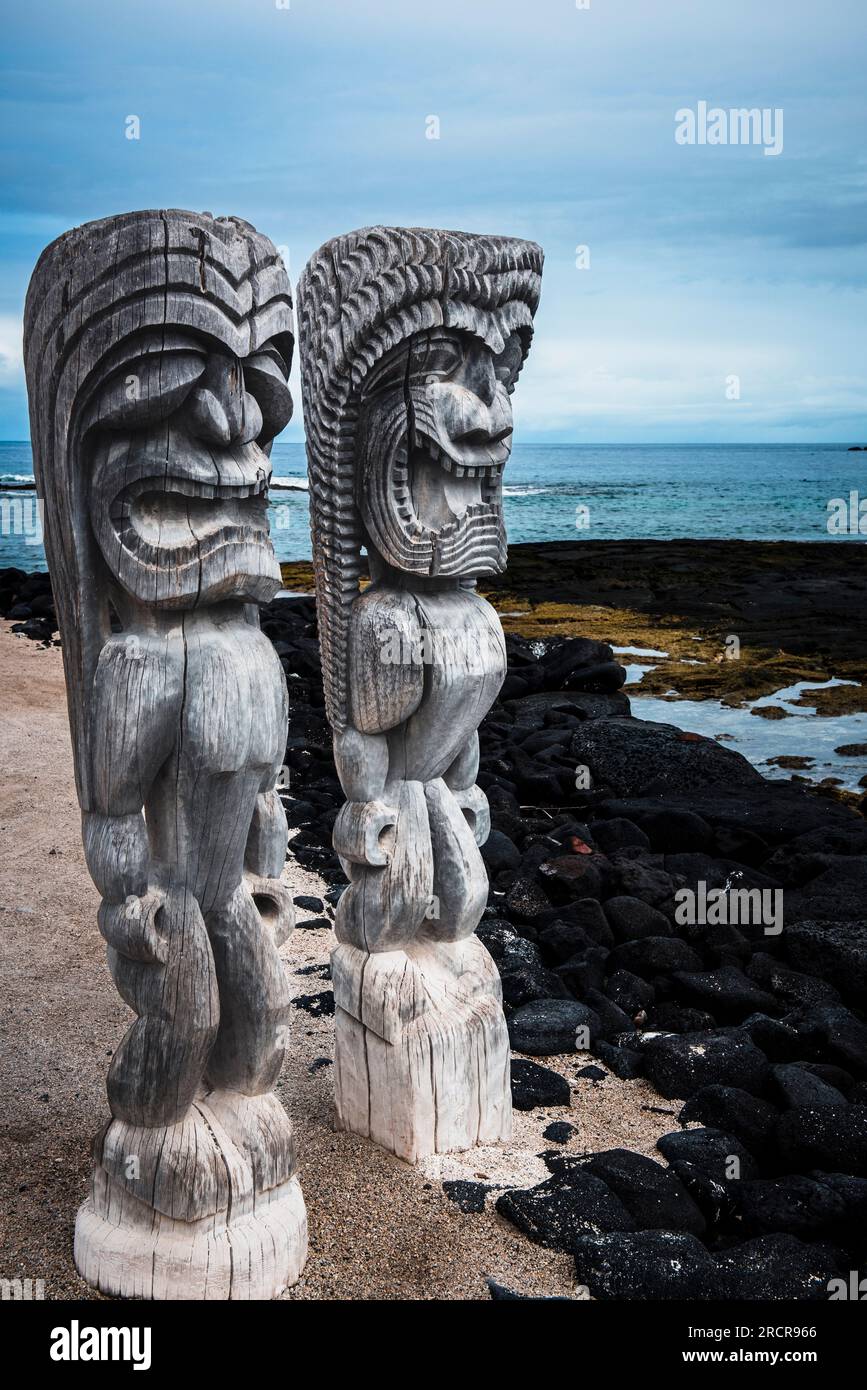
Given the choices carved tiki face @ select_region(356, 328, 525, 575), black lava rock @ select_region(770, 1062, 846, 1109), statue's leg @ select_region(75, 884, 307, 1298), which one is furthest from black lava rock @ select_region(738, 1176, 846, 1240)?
carved tiki face @ select_region(356, 328, 525, 575)

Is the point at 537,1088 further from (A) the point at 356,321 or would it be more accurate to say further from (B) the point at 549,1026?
(A) the point at 356,321

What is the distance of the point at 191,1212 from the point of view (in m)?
3.28

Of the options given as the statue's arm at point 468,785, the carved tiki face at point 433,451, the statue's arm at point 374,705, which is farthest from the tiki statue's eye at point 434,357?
the statue's arm at point 468,785

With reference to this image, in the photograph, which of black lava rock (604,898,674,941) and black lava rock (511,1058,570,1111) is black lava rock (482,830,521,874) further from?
black lava rock (511,1058,570,1111)

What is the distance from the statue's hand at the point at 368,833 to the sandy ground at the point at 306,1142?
38.4 inches

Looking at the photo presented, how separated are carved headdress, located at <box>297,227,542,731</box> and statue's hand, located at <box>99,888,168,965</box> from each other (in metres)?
1.19

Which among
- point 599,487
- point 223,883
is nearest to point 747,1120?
point 223,883

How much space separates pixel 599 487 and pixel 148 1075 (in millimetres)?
66650

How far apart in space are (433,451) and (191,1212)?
2.30 metres

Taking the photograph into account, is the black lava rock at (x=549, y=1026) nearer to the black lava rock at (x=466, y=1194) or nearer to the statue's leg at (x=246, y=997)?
the black lava rock at (x=466, y=1194)

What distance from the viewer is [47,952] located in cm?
588

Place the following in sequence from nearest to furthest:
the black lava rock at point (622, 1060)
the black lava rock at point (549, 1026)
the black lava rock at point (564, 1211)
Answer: the black lava rock at point (564, 1211)
the black lava rock at point (622, 1060)
the black lava rock at point (549, 1026)

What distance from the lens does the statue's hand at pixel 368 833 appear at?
417cm

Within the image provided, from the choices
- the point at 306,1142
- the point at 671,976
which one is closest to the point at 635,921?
the point at 671,976
